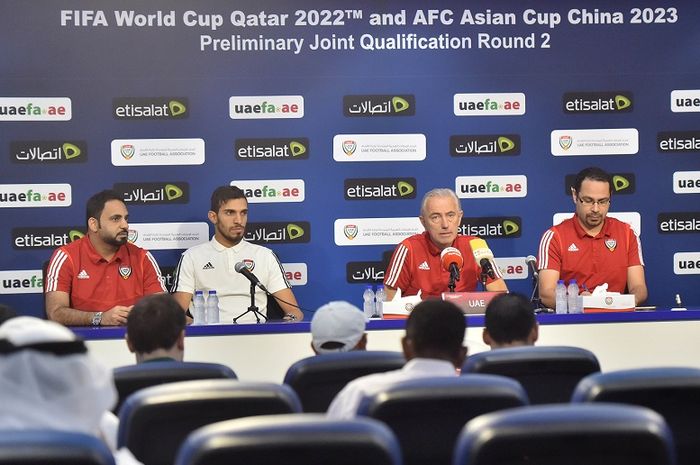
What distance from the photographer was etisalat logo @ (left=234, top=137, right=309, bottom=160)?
7.34 m

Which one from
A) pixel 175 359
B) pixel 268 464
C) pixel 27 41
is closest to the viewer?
pixel 268 464

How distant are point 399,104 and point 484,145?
25.5 inches

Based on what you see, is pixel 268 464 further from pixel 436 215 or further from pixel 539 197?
pixel 539 197

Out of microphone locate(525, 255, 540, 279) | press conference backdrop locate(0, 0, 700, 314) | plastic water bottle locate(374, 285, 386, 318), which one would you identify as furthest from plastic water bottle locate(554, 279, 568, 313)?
press conference backdrop locate(0, 0, 700, 314)

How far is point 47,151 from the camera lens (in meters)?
7.20

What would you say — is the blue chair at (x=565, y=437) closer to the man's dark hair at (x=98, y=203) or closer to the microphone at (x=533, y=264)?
the microphone at (x=533, y=264)

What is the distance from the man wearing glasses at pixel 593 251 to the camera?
6.73 meters

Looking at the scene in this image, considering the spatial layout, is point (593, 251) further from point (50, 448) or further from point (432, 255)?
point (50, 448)

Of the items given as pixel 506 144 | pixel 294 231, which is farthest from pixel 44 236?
pixel 506 144

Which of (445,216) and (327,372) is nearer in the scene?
(327,372)

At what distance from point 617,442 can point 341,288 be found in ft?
18.1

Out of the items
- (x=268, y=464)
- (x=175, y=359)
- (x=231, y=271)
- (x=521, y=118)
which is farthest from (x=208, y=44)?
(x=268, y=464)

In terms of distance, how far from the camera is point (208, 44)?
7.34 m

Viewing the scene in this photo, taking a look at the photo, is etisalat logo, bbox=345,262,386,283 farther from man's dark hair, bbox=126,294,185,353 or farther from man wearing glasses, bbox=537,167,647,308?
man's dark hair, bbox=126,294,185,353
